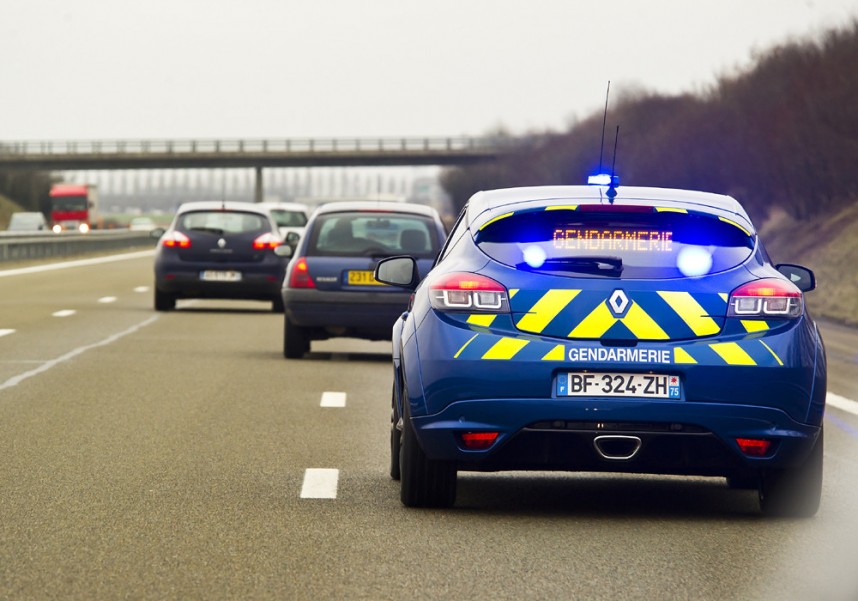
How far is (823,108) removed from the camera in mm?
41625

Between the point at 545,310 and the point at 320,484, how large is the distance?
6.21 feet

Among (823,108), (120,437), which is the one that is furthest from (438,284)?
(823,108)

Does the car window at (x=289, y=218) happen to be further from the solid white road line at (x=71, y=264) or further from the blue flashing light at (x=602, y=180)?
the blue flashing light at (x=602, y=180)

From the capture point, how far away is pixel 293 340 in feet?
59.0

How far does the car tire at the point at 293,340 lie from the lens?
17969mm

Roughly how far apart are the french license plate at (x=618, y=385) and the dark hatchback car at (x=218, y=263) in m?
19.1

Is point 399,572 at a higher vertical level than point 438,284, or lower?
lower

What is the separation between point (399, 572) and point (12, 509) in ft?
7.19

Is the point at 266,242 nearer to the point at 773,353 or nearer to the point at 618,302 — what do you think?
the point at 618,302

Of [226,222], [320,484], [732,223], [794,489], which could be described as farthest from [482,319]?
[226,222]

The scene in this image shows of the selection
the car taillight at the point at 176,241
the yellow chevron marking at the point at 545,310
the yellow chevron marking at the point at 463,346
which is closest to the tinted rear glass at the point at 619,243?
the yellow chevron marking at the point at 545,310

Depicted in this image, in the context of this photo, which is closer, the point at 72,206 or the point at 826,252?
the point at 826,252

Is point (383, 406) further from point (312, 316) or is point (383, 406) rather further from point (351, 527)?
point (351, 527)

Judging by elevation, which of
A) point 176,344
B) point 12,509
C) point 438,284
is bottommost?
point 176,344
